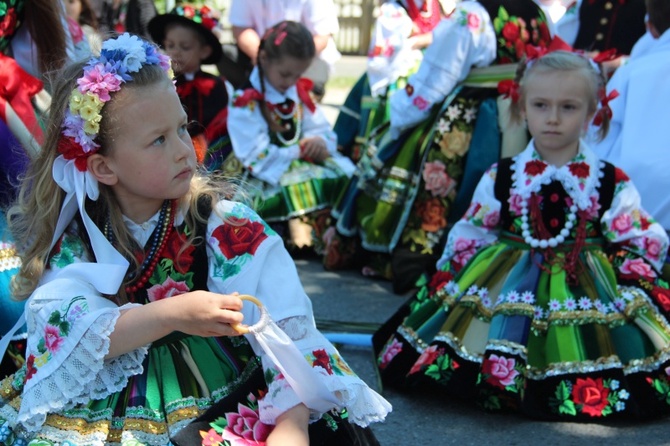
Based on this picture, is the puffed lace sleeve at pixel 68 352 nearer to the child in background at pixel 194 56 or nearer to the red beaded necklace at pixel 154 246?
the red beaded necklace at pixel 154 246

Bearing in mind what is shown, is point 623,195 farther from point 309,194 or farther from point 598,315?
point 309,194

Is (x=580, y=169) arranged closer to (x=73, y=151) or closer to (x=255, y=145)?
(x=73, y=151)

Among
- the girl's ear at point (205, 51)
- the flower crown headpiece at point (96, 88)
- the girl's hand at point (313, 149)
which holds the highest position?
the flower crown headpiece at point (96, 88)

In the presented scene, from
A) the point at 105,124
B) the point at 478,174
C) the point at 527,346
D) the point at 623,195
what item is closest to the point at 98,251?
the point at 105,124

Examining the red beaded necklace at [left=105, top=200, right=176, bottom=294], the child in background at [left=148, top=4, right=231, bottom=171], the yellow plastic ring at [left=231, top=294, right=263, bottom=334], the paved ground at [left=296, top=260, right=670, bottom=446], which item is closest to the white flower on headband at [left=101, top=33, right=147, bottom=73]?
the red beaded necklace at [left=105, top=200, right=176, bottom=294]

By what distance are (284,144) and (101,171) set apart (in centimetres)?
302

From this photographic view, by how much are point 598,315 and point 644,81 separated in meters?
1.44

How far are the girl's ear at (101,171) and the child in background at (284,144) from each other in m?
2.74

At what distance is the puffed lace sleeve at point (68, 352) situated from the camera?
2211 millimetres

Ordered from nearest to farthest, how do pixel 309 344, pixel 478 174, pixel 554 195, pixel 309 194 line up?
pixel 309 344, pixel 554 195, pixel 478 174, pixel 309 194

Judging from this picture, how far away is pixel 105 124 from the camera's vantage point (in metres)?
2.35

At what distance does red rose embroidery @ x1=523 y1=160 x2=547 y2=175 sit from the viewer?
136 inches

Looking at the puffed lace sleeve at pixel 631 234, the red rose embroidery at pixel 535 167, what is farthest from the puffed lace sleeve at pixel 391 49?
the puffed lace sleeve at pixel 631 234

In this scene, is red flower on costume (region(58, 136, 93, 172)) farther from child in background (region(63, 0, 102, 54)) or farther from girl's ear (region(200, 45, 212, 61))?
girl's ear (region(200, 45, 212, 61))
